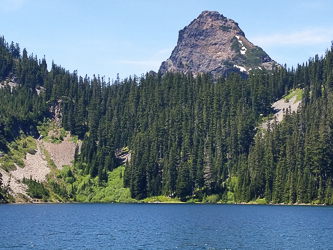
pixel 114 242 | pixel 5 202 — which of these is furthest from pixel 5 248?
pixel 5 202

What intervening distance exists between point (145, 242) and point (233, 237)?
46.1 ft

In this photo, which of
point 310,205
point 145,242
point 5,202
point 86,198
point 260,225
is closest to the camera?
point 145,242

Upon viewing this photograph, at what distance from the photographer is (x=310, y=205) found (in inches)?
6152

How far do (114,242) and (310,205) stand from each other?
107m

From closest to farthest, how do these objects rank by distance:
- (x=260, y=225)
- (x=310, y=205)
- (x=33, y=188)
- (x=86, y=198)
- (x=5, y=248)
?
(x=5, y=248)
(x=260, y=225)
(x=310, y=205)
(x=33, y=188)
(x=86, y=198)

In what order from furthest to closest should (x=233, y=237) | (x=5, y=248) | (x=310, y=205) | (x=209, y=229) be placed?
(x=310, y=205), (x=209, y=229), (x=233, y=237), (x=5, y=248)

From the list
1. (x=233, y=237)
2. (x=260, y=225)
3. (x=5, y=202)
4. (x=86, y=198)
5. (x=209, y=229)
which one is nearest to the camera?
(x=233, y=237)

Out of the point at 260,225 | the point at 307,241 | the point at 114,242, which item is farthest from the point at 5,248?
the point at 260,225

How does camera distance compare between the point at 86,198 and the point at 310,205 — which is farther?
the point at 86,198

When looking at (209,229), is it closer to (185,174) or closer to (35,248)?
(35,248)

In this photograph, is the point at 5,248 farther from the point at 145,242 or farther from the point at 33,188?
the point at 33,188

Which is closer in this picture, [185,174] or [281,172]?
[281,172]

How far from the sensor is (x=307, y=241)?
6712cm

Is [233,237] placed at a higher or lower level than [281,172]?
lower
